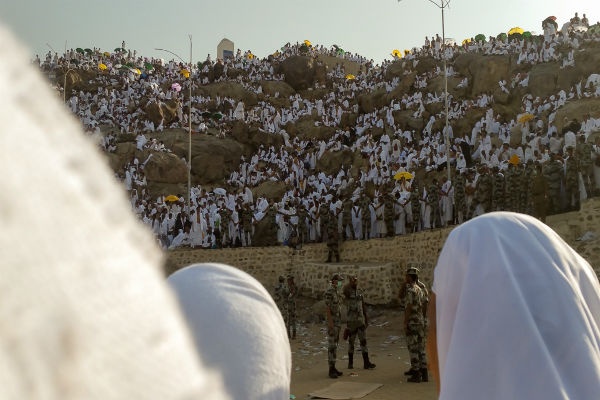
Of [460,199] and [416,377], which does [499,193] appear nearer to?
[460,199]

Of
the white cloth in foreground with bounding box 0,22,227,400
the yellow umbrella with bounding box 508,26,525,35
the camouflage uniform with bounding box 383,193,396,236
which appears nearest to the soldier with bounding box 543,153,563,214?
the camouflage uniform with bounding box 383,193,396,236

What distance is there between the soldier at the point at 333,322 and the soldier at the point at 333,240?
6812 mm

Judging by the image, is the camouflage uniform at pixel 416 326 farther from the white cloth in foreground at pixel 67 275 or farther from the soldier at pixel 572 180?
the white cloth in foreground at pixel 67 275

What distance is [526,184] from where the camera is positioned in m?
14.0

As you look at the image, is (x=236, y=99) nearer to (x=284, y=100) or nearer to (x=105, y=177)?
(x=284, y=100)

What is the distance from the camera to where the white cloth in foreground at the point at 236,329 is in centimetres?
161

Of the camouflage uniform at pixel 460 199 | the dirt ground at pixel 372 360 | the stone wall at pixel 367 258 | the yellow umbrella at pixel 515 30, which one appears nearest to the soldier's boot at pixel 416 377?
the dirt ground at pixel 372 360

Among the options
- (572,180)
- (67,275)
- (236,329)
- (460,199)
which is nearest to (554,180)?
(572,180)

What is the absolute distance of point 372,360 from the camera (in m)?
11.8

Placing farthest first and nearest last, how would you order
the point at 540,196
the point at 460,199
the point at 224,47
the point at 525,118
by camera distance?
the point at 224,47
the point at 525,118
the point at 460,199
the point at 540,196

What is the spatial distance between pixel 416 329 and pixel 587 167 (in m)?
6.46

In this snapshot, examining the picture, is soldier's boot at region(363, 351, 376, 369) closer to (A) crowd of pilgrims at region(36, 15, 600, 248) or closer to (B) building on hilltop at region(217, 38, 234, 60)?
(A) crowd of pilgrims at region(36, 15, 600, 248)

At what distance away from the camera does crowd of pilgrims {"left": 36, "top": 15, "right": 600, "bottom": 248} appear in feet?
49.6

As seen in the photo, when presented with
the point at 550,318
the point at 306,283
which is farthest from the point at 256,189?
the point at 550,318
